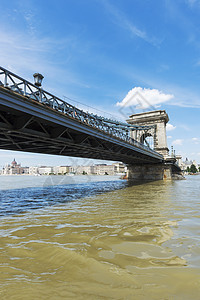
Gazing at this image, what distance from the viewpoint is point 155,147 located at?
171 feet

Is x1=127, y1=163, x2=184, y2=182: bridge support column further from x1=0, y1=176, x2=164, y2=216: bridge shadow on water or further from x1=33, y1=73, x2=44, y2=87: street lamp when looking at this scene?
x1=33, y1=73, x2=44, y2=87: street lamp

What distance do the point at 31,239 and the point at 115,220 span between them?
3147mm

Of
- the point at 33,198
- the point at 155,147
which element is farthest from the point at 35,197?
the point at 155,147

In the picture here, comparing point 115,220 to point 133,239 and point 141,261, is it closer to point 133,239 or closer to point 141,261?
point 133,239

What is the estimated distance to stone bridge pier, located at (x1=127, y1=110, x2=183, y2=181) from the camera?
1759 inches

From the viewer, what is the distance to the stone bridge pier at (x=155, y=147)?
44.7m

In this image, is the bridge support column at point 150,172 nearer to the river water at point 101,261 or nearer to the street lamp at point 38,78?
the street lamp at point 38,78

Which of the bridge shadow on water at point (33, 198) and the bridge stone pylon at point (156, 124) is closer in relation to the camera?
the bridge shadow on water at point (33, 198)

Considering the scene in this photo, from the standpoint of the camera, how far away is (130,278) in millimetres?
2822

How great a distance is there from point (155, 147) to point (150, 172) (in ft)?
30.2

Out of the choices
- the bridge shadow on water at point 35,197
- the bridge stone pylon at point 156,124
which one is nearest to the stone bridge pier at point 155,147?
the bridge stone pylon at point 156,124

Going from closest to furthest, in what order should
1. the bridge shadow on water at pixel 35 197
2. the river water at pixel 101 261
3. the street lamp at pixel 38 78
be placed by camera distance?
the river water at pixel 101 261, the bridge shadow on water at pixel 35 197, the street lamp at pixel 38 78

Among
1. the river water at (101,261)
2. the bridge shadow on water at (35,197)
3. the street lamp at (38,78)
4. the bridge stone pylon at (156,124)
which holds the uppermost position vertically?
the bridge stone pylon at (156,124)

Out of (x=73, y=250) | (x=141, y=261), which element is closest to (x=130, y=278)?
(x=141, y=261)
